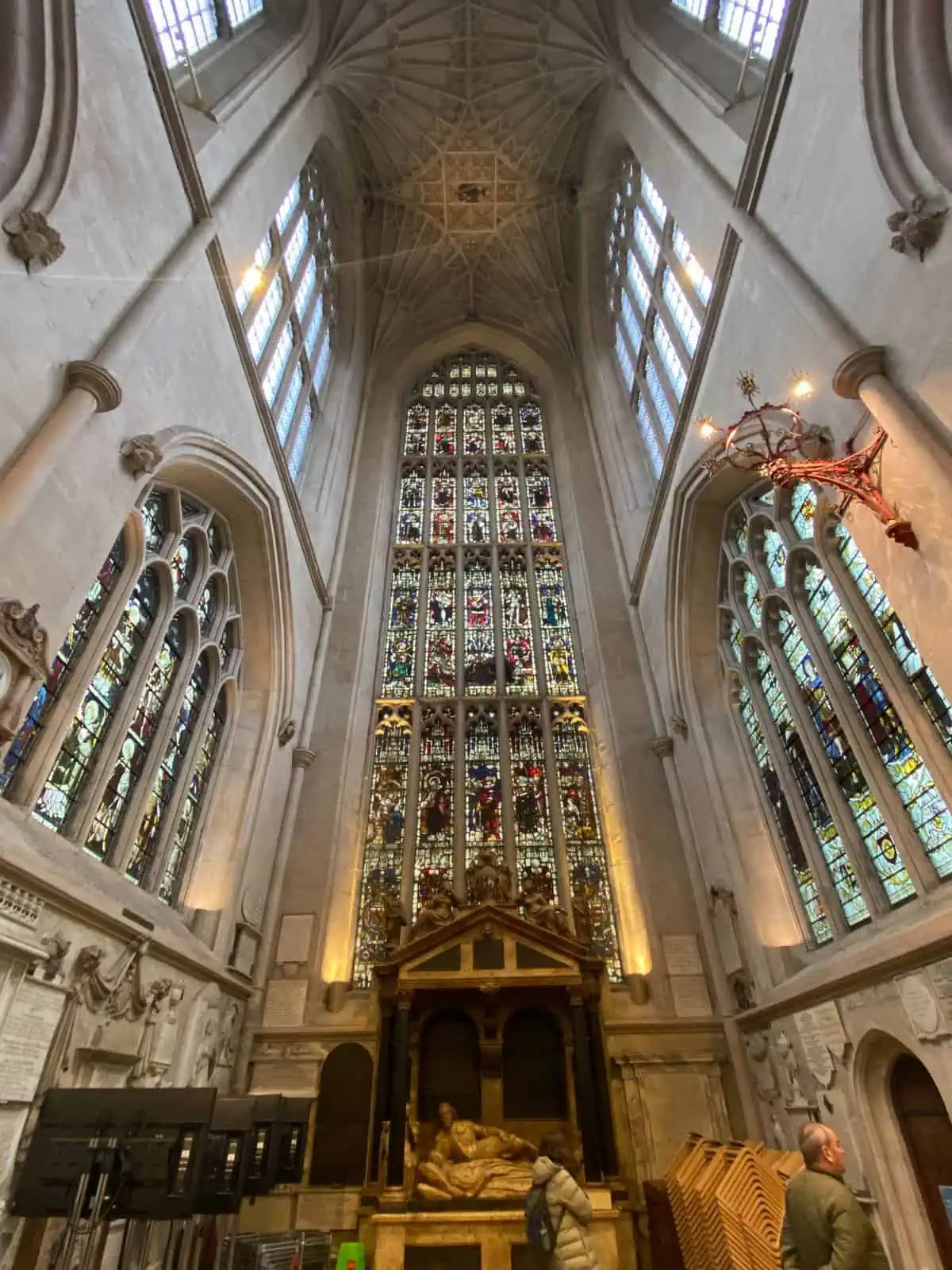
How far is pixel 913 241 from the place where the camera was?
508 cm

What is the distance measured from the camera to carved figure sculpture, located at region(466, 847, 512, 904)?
28.8 ft

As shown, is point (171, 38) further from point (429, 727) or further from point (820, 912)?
point (820, 912)

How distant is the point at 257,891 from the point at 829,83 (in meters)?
10.7

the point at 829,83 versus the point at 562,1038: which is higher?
the point at 829,83

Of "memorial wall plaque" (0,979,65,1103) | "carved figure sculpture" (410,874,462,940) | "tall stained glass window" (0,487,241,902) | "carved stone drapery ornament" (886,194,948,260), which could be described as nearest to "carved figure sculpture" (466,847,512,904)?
"carved figure sculpture" (410,874,462,940)

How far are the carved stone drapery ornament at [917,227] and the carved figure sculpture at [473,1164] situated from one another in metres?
8.55

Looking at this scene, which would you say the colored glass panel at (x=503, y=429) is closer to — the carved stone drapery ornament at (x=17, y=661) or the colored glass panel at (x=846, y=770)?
the colored glass panel at (x=846, y=770)

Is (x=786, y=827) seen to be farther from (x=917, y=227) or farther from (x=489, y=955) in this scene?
(x=917, y=227)

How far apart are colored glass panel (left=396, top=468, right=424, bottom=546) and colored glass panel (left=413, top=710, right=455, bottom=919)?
4524 mm

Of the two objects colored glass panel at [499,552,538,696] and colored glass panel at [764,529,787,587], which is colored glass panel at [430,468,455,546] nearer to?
colored glass panel at [499,552,538,696]

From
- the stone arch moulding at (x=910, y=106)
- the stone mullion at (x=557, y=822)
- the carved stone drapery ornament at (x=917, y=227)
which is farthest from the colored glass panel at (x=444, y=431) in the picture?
the carved stone drapery ornament at (x=917, y=227)

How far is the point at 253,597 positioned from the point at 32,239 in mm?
5569

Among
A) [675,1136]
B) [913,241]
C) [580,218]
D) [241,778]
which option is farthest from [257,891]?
[580,218]

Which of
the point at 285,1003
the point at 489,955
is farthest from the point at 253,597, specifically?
the point at 489,955
